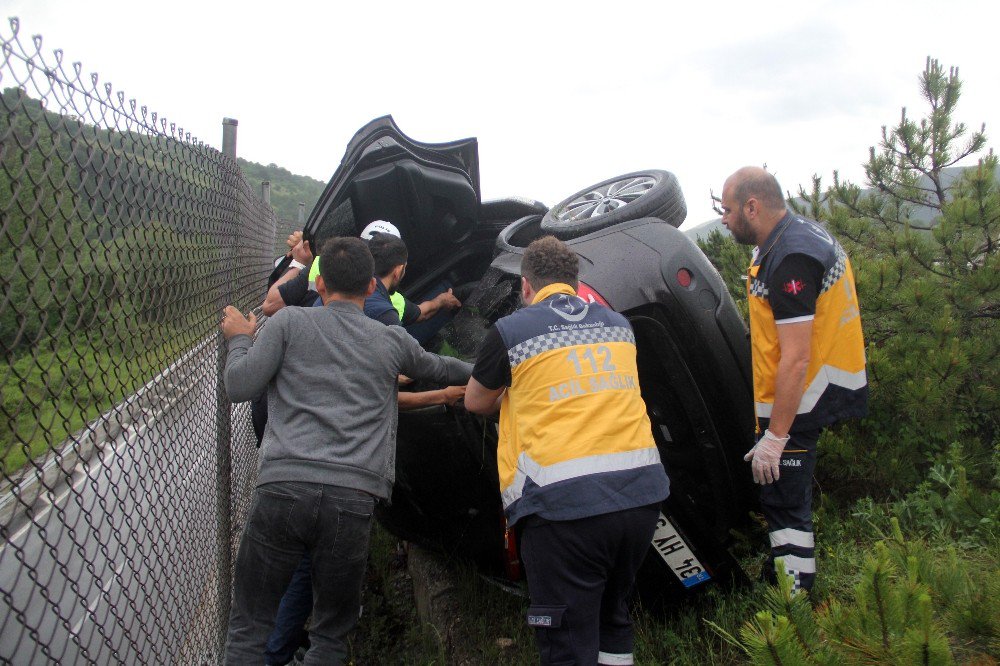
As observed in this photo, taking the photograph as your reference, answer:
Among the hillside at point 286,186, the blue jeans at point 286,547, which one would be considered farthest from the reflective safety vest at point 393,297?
the hillside at point 286,186

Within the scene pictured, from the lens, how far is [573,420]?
8.20 feet

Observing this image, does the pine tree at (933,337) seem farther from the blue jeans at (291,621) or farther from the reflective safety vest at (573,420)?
the blue jeans at (291,621)

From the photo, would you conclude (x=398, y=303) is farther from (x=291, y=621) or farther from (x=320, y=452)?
(x=291, y=621)

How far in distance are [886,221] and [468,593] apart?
12.3ft

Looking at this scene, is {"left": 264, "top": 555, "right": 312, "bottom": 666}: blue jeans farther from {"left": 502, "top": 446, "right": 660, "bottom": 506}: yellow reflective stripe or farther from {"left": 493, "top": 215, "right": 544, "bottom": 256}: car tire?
{"left": 493, "top": 215, "right": 544, "bottom": 256}: car tire

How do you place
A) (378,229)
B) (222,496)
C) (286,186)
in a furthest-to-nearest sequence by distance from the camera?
(286,186) < (378,229) < (222,496)

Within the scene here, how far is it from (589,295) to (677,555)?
1225mm

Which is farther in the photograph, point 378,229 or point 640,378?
point 378,229

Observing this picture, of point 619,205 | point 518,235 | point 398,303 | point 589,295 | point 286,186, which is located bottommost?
point 398,303

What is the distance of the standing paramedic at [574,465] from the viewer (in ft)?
7.99

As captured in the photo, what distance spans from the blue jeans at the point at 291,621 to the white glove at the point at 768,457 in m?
2.04

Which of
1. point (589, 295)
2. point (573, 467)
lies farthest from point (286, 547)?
point (589, 295)

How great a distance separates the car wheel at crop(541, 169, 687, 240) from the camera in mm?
3629

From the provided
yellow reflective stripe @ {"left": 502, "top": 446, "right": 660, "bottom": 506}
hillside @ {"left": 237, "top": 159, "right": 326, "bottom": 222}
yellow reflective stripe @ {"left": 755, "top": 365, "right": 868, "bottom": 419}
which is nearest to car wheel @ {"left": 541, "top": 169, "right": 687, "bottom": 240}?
yellow reflective stripe @ {"left": 755, "top": 365, "right": 868, "bottom": 419}
